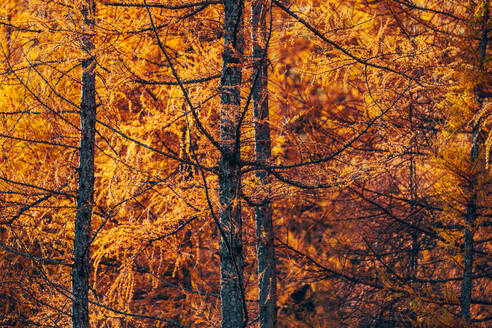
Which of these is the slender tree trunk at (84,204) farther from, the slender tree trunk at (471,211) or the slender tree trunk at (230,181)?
the slender tree trunk at (471,211)

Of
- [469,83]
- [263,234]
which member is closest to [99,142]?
[263,234]

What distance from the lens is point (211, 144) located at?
13.4 ft

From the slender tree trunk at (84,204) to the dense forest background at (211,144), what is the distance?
0.05 feet

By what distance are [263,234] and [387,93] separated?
103 inches

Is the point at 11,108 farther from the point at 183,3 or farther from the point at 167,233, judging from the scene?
the point at 183,3

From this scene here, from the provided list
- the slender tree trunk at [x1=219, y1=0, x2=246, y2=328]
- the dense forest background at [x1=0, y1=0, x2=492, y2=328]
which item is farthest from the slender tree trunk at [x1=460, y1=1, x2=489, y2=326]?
the slender tree trunk at [x1=219, y1=0, x2=246, y2=328]

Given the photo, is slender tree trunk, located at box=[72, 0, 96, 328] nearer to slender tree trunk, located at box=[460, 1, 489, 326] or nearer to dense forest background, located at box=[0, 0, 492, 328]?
dense forest background, located at box=[0, 0, 492, 328]

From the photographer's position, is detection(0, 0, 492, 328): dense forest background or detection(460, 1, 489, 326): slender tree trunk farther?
detection(460, 1, 489, 326): slender tree trunk

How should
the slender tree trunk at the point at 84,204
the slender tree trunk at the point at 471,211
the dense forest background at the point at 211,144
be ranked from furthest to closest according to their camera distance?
the slender tree trunk at the point at 471,211
the slender tree trunk at the point at 84,204
the dense forest background at the point at 211,144

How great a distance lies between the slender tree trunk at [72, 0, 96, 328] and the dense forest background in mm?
15

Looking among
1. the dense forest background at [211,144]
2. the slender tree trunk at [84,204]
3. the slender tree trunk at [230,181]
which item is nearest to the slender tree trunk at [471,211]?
the dense forest background at [211,144]

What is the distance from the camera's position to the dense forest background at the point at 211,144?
3.72m

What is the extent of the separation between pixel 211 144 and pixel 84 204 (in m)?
1.73

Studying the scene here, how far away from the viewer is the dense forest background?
3.72 m
